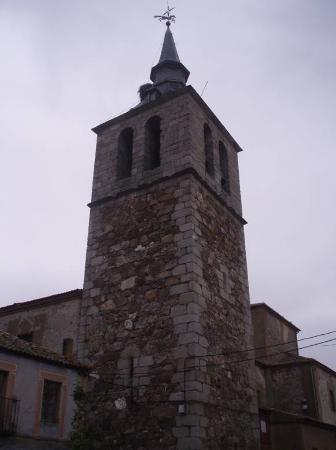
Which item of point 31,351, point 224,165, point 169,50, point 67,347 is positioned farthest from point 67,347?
point 169,50

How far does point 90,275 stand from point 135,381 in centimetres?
302

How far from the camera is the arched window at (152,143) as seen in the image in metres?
13.6

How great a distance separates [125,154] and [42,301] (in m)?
4.81

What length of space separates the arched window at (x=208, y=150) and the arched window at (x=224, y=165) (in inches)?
29.0

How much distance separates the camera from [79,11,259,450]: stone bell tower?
32.9ft

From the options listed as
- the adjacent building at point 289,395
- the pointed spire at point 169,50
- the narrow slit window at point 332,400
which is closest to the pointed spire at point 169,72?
the pointed spire at point 169,50

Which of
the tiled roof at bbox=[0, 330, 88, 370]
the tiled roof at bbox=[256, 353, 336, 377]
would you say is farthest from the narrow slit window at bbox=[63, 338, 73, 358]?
the tiled roof at bbox=[256, 353, 336, 377]

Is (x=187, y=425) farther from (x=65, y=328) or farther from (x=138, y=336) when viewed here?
(x=65, y=328)

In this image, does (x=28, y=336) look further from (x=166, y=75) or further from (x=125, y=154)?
(x=166, y=75)

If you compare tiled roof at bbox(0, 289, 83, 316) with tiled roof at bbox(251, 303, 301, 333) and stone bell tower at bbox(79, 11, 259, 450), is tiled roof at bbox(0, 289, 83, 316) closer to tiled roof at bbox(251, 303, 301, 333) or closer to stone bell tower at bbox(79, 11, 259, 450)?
stone bell tower at bbox(79, 11, 259, 450)

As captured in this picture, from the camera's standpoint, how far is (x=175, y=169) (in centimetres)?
1243

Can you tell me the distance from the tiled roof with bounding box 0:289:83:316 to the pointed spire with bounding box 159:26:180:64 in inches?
335

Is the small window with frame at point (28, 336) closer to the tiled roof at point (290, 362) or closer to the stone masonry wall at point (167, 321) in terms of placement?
the stone masonry wall at point (167, 321)

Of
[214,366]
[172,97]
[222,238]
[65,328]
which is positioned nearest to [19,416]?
[214,366]
